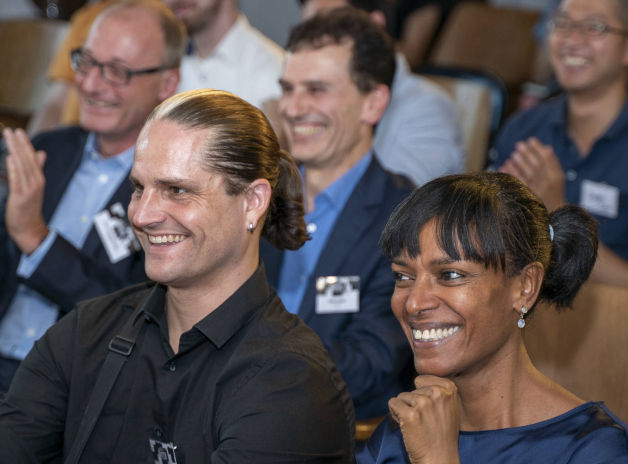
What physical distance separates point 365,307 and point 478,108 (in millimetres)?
1706

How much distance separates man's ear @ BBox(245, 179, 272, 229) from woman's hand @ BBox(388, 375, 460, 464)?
444 millimetres

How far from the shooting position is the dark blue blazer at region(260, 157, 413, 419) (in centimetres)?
215

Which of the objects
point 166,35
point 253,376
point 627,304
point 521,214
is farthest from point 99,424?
point 166,35

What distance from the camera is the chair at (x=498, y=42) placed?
4648 millimetres

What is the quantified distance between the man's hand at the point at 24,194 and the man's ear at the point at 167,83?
1.60 ft

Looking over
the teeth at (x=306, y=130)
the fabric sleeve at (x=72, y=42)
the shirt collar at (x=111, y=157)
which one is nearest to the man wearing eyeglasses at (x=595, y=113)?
the teeth at (x=306, y=130)

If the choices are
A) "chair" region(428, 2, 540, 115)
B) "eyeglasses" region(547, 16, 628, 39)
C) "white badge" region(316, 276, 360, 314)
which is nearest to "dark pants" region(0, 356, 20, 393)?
"white badge" region(316, 276, 360, 314)

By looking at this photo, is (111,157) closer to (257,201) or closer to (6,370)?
(6,370)

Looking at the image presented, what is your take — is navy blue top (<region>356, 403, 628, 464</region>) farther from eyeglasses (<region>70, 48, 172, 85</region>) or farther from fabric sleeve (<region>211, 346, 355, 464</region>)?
eyeglasses (<region>70, 48, 172, 85</region>)

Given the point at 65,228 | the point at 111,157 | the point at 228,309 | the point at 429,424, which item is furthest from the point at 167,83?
the point at 429,424

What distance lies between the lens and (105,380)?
1.60 metres

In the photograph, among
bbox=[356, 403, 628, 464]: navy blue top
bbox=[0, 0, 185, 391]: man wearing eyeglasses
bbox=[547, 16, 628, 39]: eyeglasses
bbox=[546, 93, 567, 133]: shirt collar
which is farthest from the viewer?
bbox=[546, 93, 567, 133]: shirt collar

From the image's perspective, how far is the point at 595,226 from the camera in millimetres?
1625

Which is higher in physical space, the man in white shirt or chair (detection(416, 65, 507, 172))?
the man in white shirt
